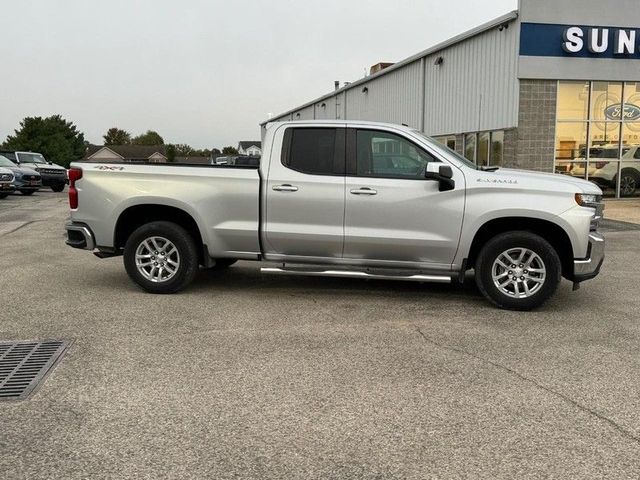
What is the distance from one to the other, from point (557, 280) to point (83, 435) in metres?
4.72

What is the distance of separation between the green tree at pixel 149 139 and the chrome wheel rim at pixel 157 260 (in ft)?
496

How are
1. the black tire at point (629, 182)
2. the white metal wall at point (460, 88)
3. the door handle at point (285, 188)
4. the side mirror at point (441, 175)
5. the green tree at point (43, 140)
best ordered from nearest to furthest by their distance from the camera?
1. the side mirror at point (441, 175)
2. the door handle at point (285, 188)
3. the white metal wall at point (460, 88)
4. the black tire at point (629, 182)
5. the green tree at point (43, 140)

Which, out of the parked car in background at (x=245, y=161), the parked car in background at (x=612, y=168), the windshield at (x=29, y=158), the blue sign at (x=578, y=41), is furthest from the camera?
the windshield at (x=29, y=158)

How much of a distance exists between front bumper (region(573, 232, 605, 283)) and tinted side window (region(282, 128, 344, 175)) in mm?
2637

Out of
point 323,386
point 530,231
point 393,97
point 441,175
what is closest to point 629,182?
point 393,97

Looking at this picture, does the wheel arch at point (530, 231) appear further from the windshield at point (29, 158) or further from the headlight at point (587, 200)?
the windshield at point (29, 158)

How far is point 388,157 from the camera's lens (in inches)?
262

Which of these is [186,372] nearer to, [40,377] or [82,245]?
[40,377]

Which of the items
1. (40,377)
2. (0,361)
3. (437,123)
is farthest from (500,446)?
(437,123)

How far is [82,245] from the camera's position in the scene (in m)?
7.09

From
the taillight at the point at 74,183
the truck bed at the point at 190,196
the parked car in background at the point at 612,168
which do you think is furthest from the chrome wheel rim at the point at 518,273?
the parked car in background at the point at 612,168

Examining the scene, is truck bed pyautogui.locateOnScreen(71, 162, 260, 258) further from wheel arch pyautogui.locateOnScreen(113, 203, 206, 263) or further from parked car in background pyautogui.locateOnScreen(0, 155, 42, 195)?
parked car in background pyautogui.locateOnScreen(0, 155, 42, 195)

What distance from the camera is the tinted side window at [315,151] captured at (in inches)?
266

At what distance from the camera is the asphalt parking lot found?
3.28 m
